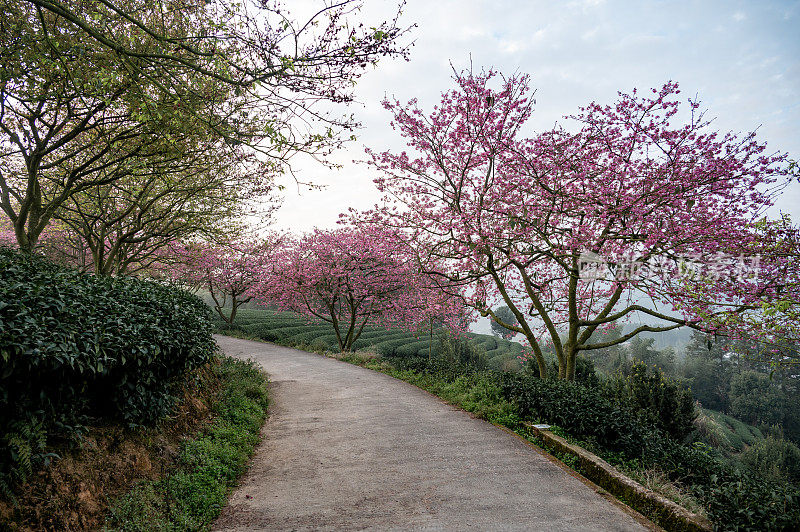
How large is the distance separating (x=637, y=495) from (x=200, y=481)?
4.89m

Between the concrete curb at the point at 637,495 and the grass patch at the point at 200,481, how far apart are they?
14.4 feet

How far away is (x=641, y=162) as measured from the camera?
8.17 metres

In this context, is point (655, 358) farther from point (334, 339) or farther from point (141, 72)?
point (141, 72)

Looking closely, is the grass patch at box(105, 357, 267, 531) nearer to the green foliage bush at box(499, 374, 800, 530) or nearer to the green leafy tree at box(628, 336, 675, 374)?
the green foliage bush at box(499, 374, 800, 530)

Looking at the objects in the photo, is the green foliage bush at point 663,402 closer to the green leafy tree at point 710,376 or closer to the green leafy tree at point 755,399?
the green leafy tree at point 755,399

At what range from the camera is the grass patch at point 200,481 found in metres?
3.65

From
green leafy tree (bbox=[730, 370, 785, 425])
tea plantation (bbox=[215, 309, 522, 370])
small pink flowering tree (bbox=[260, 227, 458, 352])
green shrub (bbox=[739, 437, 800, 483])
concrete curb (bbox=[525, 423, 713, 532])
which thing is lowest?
green shrub (bbox=[739, 437, 800, 483])

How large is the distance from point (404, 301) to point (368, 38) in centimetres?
1261

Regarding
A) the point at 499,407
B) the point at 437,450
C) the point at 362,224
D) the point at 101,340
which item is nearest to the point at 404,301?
the point at 362,224

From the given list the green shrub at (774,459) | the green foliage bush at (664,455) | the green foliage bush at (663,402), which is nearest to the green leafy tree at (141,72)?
the green foliage bush at (664,455)

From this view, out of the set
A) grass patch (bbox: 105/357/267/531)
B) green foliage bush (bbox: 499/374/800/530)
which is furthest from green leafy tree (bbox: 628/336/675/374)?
grass patch (bbox: 105/357/267/531)

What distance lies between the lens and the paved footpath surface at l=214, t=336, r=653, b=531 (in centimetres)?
389

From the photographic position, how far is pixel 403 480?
4.78 meters

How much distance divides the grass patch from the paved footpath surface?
0.71 feet
